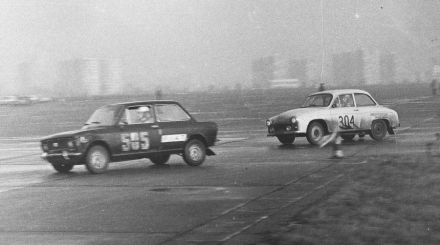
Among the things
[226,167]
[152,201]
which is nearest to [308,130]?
[226,167]

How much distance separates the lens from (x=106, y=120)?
1511 cm

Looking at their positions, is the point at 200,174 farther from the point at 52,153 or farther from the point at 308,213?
the point at 308,213

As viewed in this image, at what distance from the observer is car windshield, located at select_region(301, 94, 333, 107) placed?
20.5 meters

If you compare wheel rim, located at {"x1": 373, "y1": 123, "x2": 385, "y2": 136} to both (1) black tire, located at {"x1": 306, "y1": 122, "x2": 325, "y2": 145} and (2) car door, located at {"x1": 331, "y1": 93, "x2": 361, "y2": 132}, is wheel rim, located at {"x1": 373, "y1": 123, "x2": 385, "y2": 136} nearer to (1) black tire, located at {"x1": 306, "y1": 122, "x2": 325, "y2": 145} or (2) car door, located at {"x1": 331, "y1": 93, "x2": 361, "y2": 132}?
(2) car door, located at {"x1": 331, "y1": 93, "x2": 361, "y2": 132}

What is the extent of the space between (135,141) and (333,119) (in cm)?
761

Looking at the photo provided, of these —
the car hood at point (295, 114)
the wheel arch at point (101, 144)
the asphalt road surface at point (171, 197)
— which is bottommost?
the asphalt road surface at point (171, 197)

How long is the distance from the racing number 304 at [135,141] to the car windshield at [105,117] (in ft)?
1.76

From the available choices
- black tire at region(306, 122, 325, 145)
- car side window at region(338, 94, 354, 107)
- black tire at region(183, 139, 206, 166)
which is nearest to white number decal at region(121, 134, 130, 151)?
black tire at region(183, 139, 206, 166)

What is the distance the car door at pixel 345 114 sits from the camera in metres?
20.2

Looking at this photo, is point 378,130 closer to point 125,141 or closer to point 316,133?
point 316,133

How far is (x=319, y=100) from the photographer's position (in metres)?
20.8

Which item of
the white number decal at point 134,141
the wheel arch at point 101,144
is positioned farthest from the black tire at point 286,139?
the wheel arch at point 101,144

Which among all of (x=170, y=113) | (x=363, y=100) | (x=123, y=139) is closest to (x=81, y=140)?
(x=123, y=139)

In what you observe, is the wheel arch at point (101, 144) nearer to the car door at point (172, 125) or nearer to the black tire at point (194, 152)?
the car door at point (172, 125)
